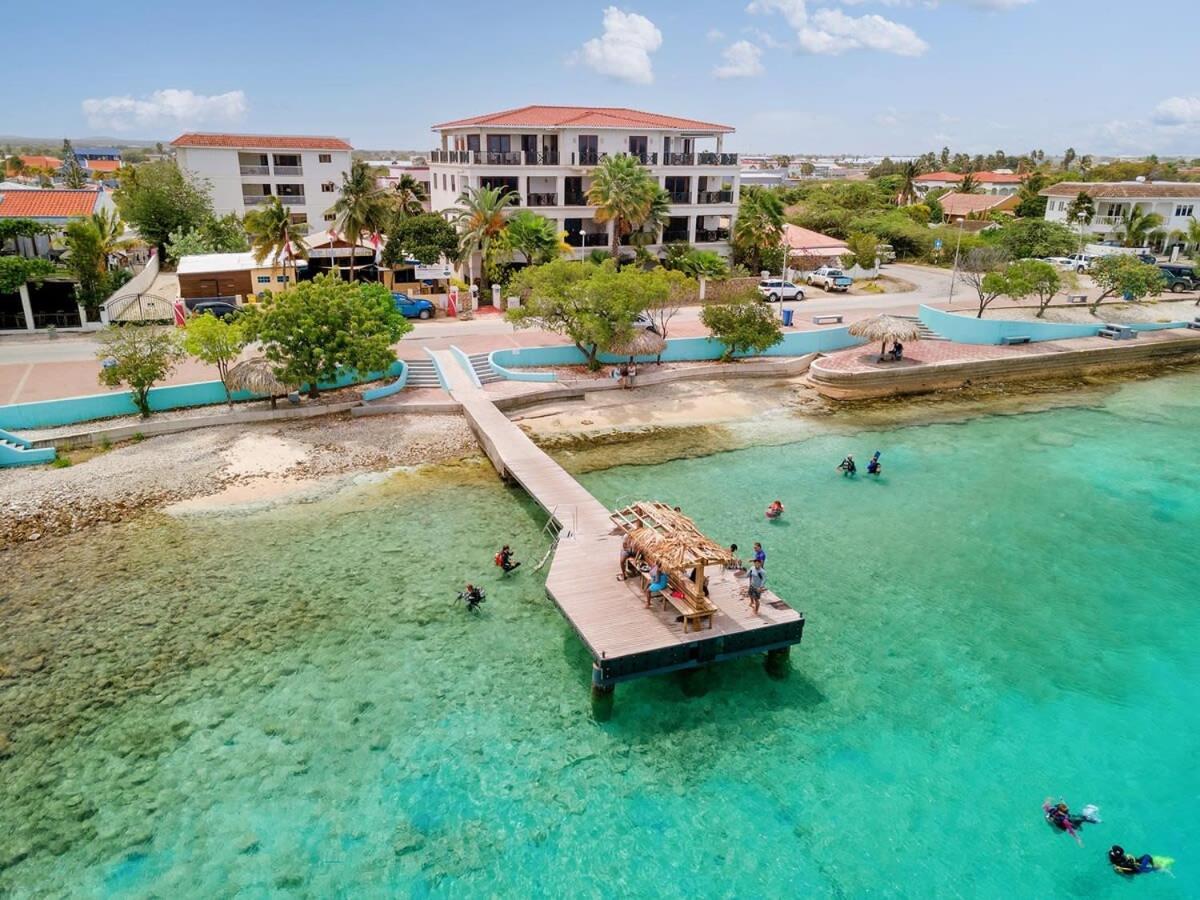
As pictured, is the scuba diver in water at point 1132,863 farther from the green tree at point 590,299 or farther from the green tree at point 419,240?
the green tree at point 419,240

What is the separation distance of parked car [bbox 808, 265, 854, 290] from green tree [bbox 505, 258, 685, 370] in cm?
2519

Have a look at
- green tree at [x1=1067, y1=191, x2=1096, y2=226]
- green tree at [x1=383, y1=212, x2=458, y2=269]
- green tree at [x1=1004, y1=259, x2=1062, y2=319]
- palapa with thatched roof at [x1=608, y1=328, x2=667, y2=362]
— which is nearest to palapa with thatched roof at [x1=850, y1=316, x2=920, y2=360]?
green tree at [x1=1004, y1=259, x2=1062, y2=319]

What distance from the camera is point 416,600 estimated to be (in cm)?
2175

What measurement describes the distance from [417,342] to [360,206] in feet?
29.9

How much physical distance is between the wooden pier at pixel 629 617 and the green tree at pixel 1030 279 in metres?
36.5

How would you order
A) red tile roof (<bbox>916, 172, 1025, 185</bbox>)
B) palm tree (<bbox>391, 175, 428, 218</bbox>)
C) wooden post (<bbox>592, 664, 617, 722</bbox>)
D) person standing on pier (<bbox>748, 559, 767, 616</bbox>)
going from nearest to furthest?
wooden post (<bbox>592, 664, 617, 722</bbox>)
person standing on pier (<bbox>748, 559, 767, 616</bbox>)
palm tree (<bbox>391, 175, 428, 218</bbox>)
red tile roof (<bbox>916, 172, 1025, 185</bbox>)

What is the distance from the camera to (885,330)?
136 ft

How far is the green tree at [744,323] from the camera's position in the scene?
40094 millimetres

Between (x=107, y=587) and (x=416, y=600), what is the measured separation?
A: 346 inches

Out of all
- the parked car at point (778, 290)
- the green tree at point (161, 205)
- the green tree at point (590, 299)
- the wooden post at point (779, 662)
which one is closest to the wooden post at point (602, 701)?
the wooden post at point (779, 662)

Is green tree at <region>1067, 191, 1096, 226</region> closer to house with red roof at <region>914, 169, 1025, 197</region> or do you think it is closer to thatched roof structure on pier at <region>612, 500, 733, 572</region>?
house with red roof at <region>914, 169, 1025, 197</region>

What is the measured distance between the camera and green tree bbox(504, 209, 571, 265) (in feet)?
159

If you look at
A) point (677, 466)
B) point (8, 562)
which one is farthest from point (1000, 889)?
point (8, 562)

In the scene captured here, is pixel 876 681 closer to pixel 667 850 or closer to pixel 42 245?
pixel 667 850
